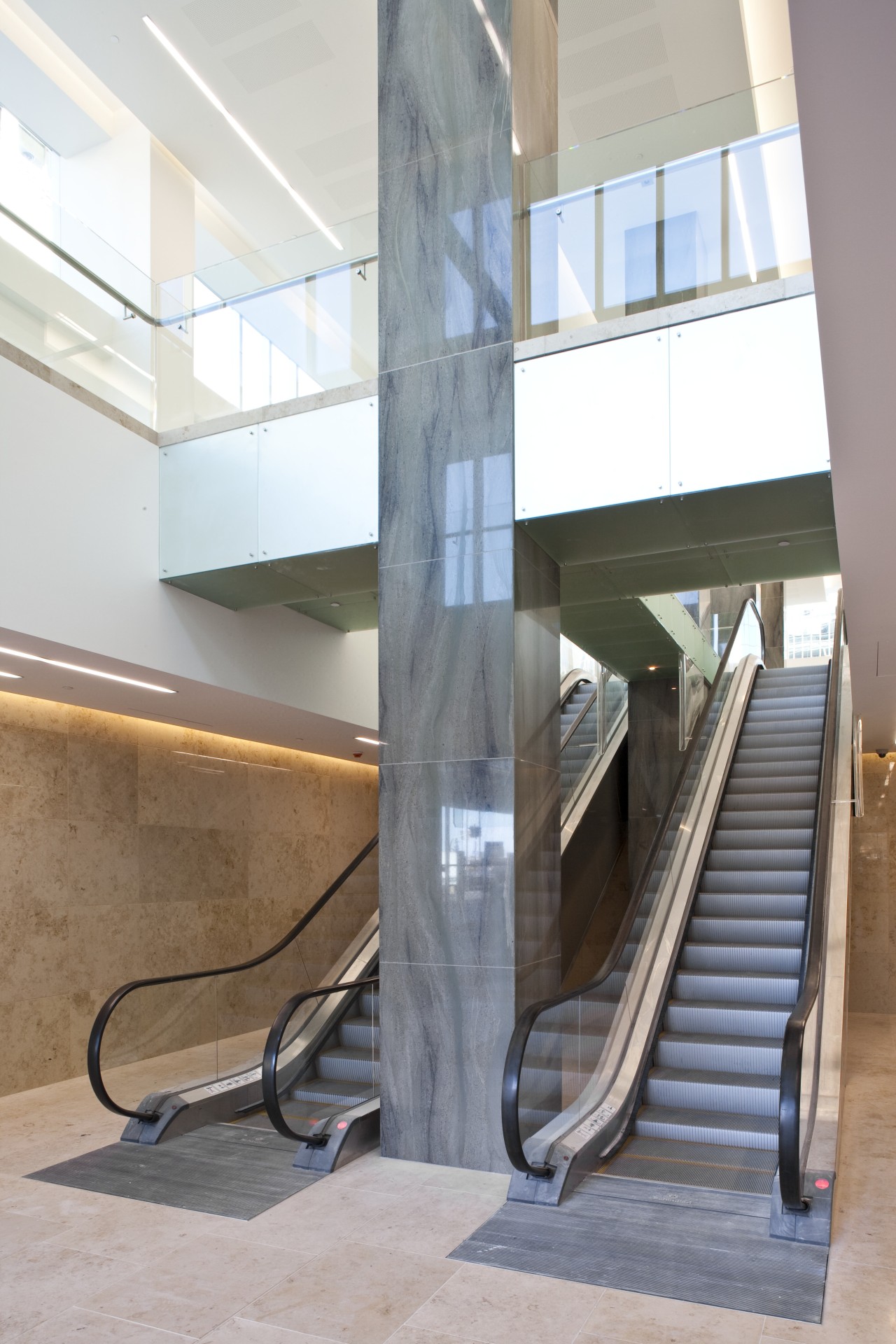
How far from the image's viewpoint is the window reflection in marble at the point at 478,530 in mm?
6125

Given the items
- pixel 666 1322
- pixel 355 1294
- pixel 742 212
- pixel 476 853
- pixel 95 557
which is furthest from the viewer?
pixel 95 557

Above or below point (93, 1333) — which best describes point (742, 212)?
above

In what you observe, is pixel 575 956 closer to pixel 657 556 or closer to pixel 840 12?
pixel 657 556

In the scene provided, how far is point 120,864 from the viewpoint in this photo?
921 centimetres

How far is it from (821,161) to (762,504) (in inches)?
145

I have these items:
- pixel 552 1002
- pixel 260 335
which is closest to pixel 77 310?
pixel 260 335

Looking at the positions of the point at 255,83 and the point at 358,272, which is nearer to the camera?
the point at 358,272

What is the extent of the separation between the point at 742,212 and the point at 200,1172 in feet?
20.4

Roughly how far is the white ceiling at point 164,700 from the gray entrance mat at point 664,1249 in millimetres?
4269

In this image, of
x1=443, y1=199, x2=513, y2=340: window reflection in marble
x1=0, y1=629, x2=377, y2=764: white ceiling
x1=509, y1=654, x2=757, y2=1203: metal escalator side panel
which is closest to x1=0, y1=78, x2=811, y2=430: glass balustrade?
x1=443, y1=199, x2=513, y2=340: window reflection in marble

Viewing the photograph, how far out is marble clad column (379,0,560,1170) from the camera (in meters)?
5.90

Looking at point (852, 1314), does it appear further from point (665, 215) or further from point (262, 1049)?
point (665, 215)

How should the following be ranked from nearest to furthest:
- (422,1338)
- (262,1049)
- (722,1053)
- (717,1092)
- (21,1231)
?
(422,1338) → (21,1231) → (717,1092) → (722,1053) → (262,1049)

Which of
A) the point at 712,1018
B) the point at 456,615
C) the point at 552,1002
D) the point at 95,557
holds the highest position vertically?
the point at 95,557
